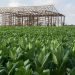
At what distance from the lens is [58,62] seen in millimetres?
1934

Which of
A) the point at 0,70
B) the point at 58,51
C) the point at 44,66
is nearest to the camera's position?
the point at 0,70

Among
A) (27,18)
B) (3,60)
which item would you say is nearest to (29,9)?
(27,18)

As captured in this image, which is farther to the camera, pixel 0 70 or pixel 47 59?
pixel 47 59

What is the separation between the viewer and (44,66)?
6.33 ft

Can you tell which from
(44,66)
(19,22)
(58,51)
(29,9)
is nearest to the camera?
(44,66)

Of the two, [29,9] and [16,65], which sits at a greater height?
[16,65]

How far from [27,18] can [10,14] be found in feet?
9.89

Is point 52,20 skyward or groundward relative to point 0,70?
groundward

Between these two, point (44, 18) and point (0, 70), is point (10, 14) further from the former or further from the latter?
point (0, 70)

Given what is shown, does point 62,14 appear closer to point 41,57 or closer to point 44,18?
point 44,18

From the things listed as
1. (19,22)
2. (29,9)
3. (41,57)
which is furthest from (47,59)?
(29,9)

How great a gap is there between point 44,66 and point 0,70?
0.30 meters

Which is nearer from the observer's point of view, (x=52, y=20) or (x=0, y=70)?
(x=0, y=70)

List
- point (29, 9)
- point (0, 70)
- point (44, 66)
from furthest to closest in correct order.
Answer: point (29, 9), point (44, 66), point (0, 70)
